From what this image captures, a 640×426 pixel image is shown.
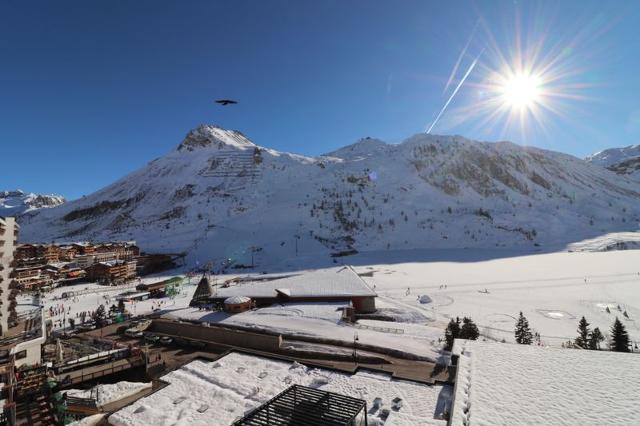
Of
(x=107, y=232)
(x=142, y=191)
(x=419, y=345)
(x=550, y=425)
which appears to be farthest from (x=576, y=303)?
(x=142, y=191)

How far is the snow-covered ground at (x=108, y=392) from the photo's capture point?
1827cm

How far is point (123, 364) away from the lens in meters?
22.9

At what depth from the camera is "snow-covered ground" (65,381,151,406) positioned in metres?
18.3

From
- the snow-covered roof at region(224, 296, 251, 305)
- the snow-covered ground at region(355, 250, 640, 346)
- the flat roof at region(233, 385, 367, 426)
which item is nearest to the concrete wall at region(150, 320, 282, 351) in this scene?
the snow-covered roof at region(224, 296, 251, 305)

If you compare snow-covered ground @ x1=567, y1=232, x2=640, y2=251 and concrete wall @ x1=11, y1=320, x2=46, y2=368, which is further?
snow-covered ground @ x1=567, y1=232, x2=640, y2=251

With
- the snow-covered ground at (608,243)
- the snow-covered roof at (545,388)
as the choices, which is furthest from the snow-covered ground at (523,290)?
the snow-covered roof at (545,388)

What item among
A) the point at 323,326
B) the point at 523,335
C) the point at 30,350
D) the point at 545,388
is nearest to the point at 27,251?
Result: the point at 30,350

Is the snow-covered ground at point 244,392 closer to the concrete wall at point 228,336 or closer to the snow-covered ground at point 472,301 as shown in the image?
the concrete wall at point 228,336

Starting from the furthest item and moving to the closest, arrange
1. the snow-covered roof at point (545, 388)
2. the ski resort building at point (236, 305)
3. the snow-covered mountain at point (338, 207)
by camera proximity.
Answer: the snow-covered mountain at point (338, 207) → the ski resort building at point (236, 305) → the snow-covered roof at point (545, 388)

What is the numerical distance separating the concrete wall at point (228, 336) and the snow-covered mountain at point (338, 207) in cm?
5841

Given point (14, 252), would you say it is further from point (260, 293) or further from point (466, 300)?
point (466, 300)

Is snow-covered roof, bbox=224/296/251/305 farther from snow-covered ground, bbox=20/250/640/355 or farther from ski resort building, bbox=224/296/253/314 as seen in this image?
snow-covered ground, bbox=20/250/640/355

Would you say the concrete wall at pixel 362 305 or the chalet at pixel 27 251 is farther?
the chalet at pixel 27 251

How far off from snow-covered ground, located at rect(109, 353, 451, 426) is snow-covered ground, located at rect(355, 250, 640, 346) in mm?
19912
